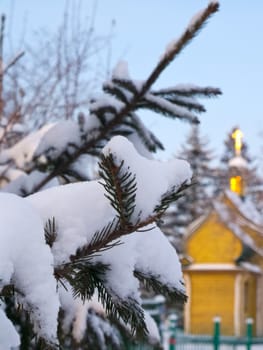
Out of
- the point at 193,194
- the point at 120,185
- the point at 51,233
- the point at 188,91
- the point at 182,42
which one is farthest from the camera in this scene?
the point at 193,194

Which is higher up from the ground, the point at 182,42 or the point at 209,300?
the point at 182,42

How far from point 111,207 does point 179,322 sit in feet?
144

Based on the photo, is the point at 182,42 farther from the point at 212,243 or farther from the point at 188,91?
the point at 212,243

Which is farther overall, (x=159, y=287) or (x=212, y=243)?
(x=212, y=243)

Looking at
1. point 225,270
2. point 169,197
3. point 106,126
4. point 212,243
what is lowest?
point 169,197

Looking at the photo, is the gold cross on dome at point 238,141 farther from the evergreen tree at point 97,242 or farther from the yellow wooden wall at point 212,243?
the evergreen tree at point 97,242

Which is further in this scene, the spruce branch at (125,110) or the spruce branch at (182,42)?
the spruce branch at (125,110)

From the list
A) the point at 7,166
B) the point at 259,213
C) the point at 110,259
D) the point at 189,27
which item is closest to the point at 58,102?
the point at 7,166

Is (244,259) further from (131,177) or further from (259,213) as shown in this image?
(131,177)

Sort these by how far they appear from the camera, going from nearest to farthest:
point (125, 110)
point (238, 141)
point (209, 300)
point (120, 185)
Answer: point (120, 185), point (125, 110), point (209, 300), point (238, 141)

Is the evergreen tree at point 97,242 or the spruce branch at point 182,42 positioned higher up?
the spruce branch at point 182,42

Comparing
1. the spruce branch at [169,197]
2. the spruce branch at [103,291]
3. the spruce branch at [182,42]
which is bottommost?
the spruce branch at [103,291]

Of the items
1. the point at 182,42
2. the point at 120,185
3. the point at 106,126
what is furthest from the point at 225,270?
the point at 120,185

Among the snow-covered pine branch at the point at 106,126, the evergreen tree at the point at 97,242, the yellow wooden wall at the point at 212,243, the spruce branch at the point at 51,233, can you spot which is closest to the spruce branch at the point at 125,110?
the snow-covered pine branch at the point at 106,126
